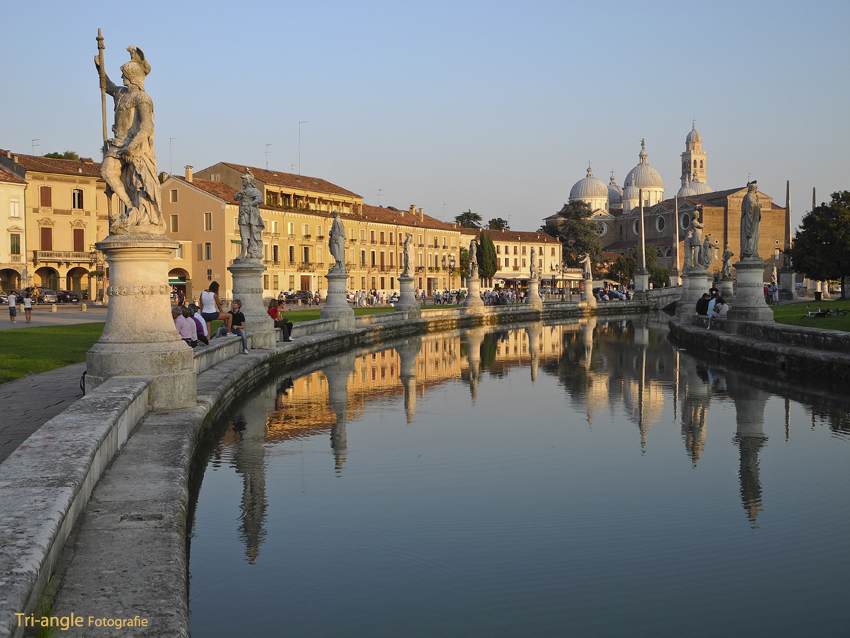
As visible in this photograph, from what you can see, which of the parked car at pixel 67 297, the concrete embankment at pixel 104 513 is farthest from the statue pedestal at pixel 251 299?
the parked car at pixel 67 297

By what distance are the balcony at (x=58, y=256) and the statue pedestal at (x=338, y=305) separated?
40063 millimetres

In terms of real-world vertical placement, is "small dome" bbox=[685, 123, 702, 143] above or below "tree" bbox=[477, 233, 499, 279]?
above

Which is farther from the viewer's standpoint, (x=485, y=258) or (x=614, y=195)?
(x=614, y=195)

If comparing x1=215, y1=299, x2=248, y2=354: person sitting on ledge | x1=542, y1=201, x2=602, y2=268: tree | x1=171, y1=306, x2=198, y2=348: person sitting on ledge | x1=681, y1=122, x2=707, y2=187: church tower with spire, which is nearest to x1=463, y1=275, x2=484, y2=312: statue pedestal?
x1=215, y1=299, x2=248, y2=354: person sitting on ledge

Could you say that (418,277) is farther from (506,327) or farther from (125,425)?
(125,425)

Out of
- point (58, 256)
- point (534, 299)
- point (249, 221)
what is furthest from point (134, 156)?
point (58, 256)

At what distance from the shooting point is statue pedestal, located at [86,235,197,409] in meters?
8.41

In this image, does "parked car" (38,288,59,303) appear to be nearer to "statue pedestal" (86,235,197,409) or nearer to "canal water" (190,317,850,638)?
"canal water" (190,317,850,638)

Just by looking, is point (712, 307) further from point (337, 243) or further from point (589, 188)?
point (589, 188)

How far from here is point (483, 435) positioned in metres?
10.0

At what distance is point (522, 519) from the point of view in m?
6.39

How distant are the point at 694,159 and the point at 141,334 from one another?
15540 cm

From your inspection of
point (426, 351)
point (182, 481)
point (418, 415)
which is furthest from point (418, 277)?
point (182, 481)

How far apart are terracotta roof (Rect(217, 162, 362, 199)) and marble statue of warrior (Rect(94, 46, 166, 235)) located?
59799 mm
